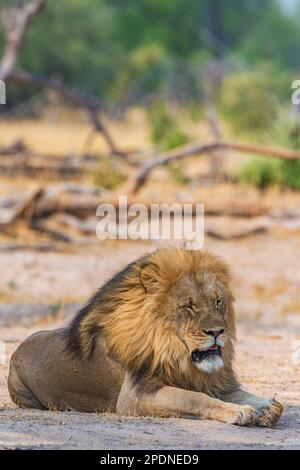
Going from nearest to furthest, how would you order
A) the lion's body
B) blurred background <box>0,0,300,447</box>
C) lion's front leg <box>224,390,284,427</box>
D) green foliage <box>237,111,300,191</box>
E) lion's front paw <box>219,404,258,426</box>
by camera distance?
lion's front paw <box>219,404,258,426</box>
lion's front leg <box>224,390,284,427</box>
the lion's body
blurred background <box>0,0,300,447</box>
green foliage <box>237,111,300,191</box>

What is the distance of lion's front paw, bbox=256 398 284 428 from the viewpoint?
5.04 m

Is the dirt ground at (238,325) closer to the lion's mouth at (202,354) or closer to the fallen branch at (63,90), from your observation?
the lion's mouth at (202,354)

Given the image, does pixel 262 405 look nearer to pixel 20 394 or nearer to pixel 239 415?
pixel 239 415

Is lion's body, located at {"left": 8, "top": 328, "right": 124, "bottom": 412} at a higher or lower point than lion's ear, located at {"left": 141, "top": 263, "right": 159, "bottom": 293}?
lower

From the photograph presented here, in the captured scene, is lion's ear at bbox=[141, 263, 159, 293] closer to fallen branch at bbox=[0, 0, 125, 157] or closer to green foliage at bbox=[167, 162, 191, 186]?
fallen branch at bbox=[0, 0, 125, 157]

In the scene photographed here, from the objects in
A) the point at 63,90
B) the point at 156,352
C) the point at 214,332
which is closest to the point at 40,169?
Result: the point at 63,90

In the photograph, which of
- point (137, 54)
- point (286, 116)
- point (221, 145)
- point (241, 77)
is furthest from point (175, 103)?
point (221, 145)

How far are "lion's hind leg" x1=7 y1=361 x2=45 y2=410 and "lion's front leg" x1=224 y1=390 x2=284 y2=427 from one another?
943mm

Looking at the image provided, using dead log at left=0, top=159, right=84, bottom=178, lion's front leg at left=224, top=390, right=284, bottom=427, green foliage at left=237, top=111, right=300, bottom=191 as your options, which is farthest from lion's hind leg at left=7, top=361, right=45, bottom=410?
green foliage at left=237, top=111, right=300, bottom=191

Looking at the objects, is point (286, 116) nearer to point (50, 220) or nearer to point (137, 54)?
point (50, 220)

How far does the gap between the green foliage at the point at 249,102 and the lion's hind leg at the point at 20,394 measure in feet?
52.8

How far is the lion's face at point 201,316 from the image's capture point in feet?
16.3

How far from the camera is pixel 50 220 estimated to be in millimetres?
13273

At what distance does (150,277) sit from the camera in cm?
519
